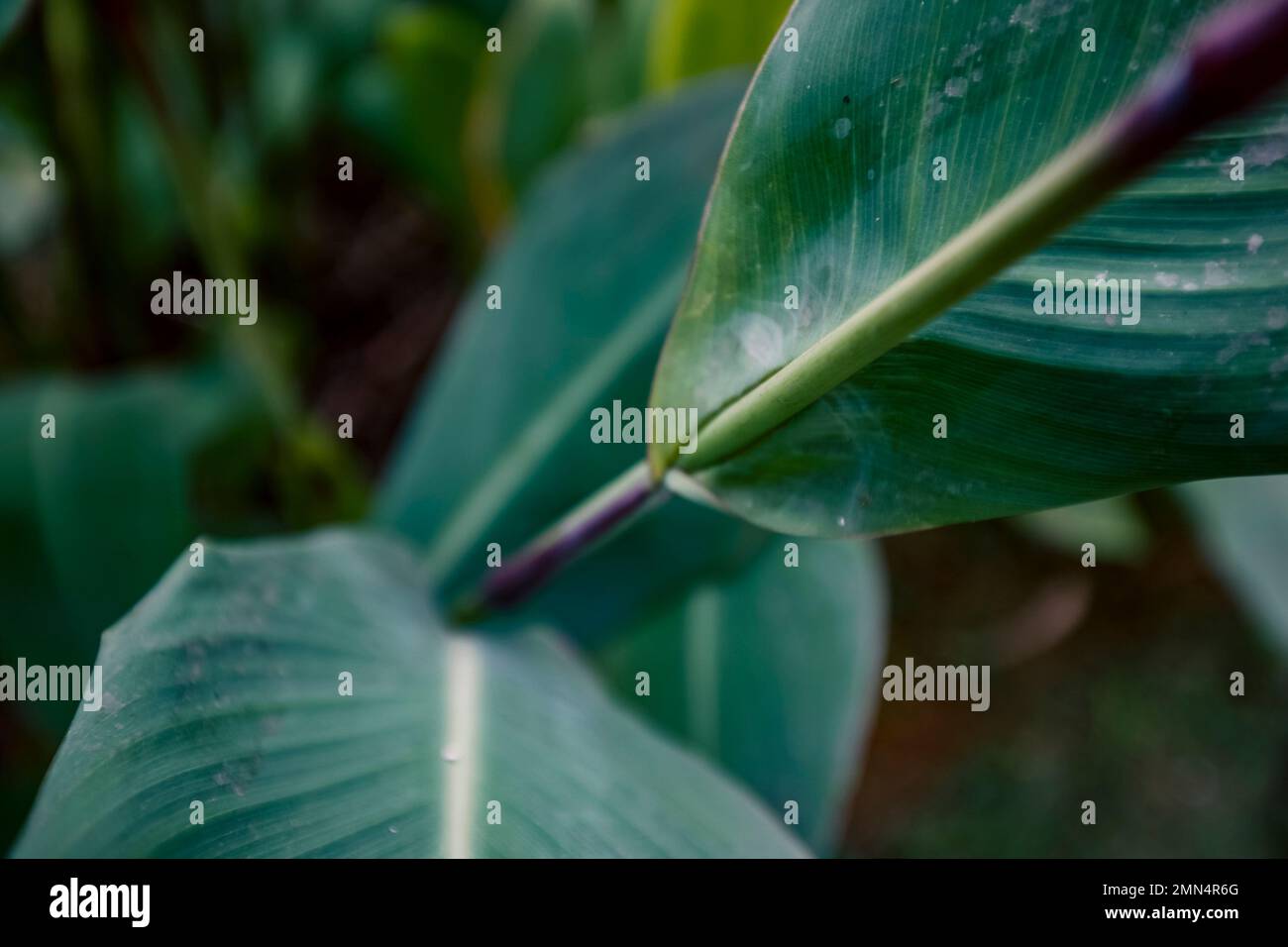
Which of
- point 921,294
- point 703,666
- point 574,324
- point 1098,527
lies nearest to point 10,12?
point 574,324

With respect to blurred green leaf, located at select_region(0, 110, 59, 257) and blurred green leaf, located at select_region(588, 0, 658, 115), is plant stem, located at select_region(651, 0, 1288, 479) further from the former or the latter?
blurred green leaf, located at select_region(0, 110, 59, 257)

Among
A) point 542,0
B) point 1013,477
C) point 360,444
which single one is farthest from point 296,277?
point 1013,477

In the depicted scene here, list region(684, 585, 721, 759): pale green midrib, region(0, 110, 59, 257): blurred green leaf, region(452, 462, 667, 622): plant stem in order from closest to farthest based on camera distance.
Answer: region(452, 462, 667, 622): plant stem → region(684, 585, 721, 759): pale green midrib → region(0, 110, 59, 257): blurred green leaf

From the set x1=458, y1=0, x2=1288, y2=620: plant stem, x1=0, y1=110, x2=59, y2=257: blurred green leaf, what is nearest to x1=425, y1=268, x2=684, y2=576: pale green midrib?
x1=458, y1=0, x2=1288, y2=620: plant stem

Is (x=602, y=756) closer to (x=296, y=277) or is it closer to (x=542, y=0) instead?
(x=542, y=0)

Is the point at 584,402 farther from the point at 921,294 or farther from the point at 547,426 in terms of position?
the point at 921,294
